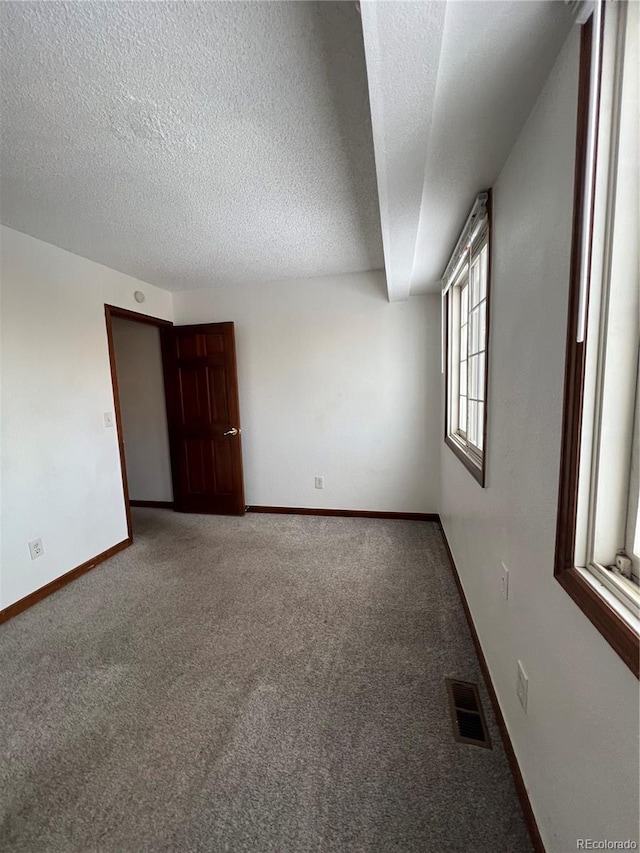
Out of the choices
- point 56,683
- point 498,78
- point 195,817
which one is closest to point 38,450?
point 56,683

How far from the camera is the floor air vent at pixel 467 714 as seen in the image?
1277 mm

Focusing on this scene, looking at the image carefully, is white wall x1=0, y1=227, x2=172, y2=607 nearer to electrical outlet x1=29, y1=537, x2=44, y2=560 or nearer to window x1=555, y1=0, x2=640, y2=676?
electrical outlet x1=29, y1=537, x2=44, y2=560

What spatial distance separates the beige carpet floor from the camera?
41.3 inches

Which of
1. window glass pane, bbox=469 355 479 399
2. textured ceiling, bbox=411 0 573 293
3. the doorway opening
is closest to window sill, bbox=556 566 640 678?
textured ceiling, bbox=411 0 573 293

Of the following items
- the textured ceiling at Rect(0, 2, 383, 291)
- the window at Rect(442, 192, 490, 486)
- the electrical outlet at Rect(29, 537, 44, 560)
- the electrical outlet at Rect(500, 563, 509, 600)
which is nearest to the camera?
the textured ceiling at Rect(0, 2, 383, 291)

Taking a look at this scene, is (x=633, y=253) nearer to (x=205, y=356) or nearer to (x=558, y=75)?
(x=558, y=75)

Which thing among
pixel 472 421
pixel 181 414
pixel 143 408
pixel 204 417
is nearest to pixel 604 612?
pixel 472 421

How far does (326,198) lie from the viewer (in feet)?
6.20

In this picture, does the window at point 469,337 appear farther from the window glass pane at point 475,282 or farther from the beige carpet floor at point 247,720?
the beige carpet floor at point 247,720

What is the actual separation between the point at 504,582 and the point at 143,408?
392 centimetres

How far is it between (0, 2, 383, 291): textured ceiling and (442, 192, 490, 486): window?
1.99 feet

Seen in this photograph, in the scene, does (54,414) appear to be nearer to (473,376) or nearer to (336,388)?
(336,388)

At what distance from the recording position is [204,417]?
360cm

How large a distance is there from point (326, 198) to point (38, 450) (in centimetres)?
253
